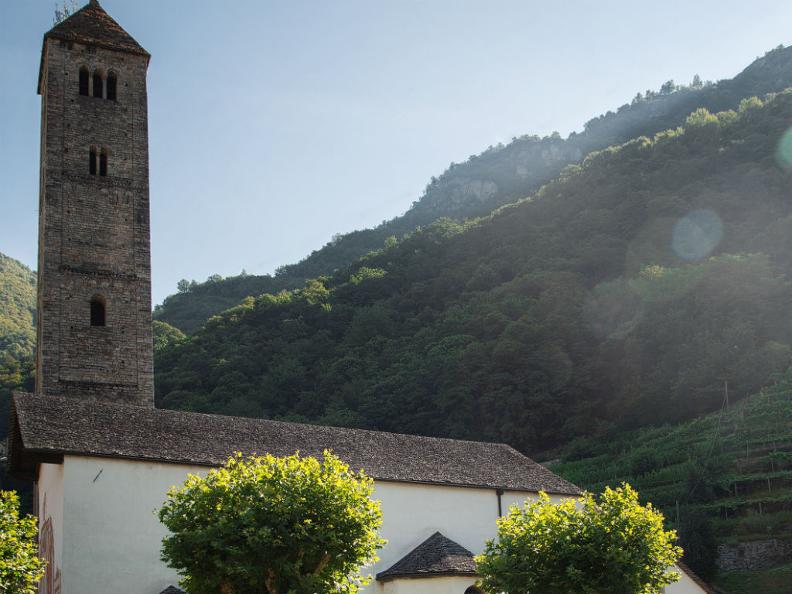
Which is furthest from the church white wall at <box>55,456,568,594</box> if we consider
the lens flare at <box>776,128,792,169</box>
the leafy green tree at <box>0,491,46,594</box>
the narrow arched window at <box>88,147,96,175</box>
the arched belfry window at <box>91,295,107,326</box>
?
the lens flare at <box>776,128,792,169</box>

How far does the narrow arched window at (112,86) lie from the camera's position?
3997 centimetres

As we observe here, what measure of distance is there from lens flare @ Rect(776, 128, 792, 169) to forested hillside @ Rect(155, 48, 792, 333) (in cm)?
3422

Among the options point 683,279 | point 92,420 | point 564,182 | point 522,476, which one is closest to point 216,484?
point 92,420

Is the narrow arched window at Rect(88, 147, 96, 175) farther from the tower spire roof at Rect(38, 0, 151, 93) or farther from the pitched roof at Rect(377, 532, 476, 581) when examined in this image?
the pitched roof at Rect(377, 532, 476, 581)

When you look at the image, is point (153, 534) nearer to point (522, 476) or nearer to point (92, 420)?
point (92, 420)

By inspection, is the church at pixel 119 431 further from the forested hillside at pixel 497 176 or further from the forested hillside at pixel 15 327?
the forested hillside at pixel 497 176

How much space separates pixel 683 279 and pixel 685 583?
5675 centimetres

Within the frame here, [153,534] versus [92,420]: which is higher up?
[92,420]

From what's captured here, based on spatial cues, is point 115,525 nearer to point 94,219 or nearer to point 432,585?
point 432,585

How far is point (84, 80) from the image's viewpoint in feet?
130

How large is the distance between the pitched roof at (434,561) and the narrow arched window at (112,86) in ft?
72.8

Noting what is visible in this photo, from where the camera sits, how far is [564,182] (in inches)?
4205

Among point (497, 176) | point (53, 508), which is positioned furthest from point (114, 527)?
point (497, 176)

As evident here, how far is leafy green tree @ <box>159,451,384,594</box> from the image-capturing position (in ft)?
68.7
